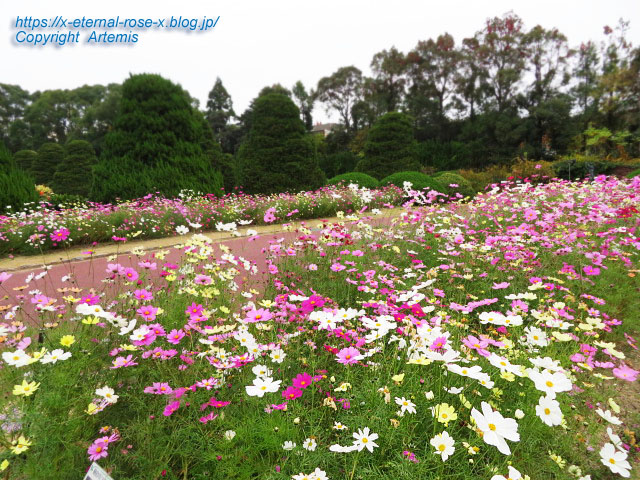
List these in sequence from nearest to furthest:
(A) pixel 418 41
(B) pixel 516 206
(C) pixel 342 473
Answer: (C) pixel 342 473 < (B) pixel 516 206 < (A) pixel 418 41

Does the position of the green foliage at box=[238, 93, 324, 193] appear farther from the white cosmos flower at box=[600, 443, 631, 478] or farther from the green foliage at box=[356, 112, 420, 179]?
the white cosmos flower at box=[600, 443, 631, 478]


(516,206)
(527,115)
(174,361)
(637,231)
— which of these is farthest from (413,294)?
(527,115)

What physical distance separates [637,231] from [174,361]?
5.56m

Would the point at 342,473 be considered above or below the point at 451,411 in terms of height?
below

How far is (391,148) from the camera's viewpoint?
55.0 ft

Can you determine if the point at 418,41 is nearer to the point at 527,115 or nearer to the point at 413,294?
the point at 527,115

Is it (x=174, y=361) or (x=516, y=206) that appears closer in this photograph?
(x=174, y=361)

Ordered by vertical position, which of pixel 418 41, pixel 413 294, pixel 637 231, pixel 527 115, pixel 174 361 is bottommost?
pixel 637 231

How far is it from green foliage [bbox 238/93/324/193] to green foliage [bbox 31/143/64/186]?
57.1 feet

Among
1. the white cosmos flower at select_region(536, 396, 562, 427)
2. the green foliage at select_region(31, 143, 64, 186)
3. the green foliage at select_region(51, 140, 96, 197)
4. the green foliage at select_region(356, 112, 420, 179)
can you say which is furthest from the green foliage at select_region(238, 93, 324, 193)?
the green foliage at select_region(31, 143, 64, 186)

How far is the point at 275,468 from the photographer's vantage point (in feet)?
4.47

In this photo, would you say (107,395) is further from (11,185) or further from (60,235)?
(11,185)

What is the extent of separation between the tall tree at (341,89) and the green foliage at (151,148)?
987 inches

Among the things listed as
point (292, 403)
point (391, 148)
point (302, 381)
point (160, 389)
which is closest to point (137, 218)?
point (160, 389)
